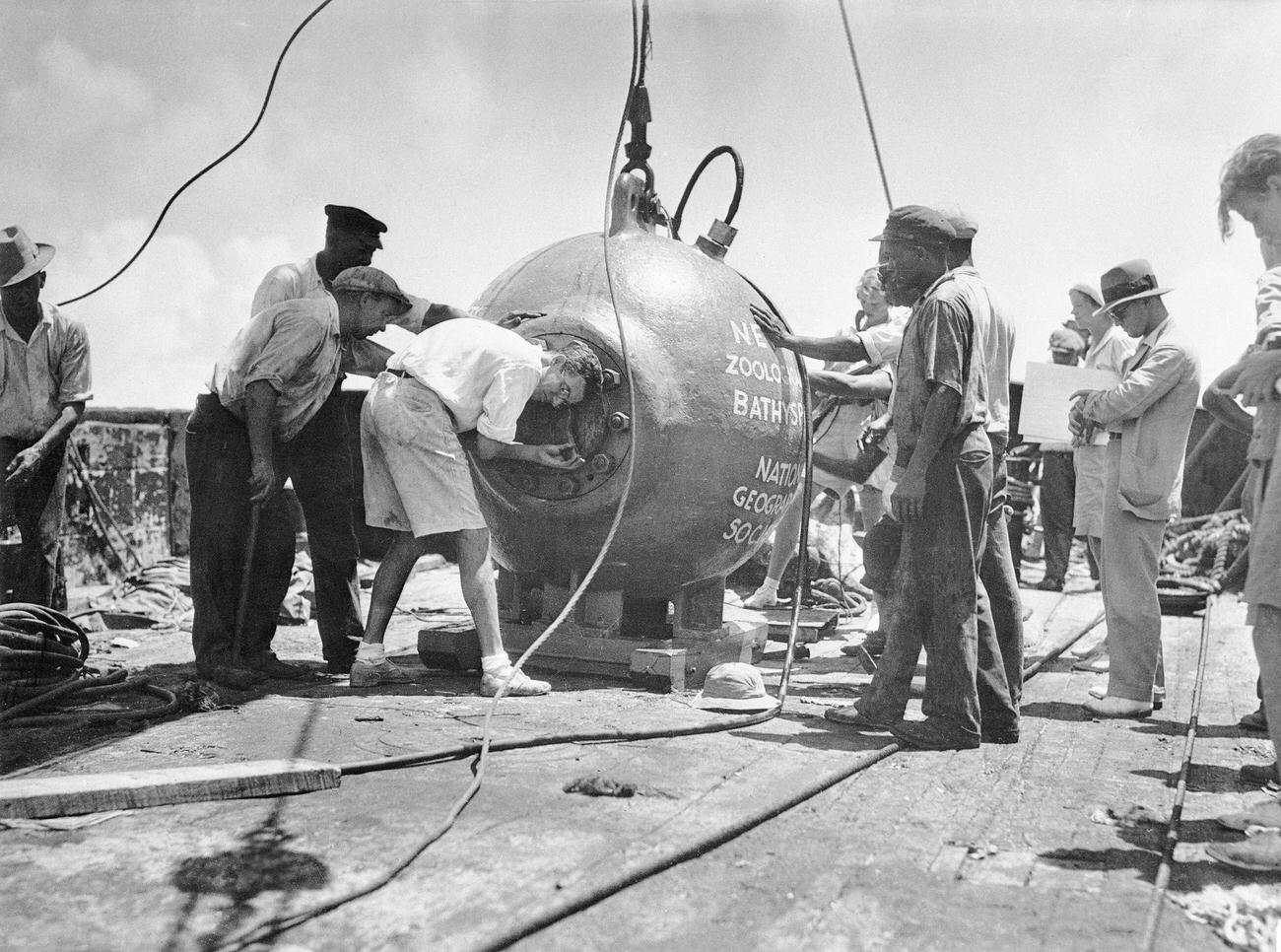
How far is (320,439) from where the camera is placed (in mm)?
5152

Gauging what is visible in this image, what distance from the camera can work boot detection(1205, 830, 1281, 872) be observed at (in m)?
2.57

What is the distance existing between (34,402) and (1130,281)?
16.5 feet

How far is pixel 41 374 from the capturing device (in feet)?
17.7

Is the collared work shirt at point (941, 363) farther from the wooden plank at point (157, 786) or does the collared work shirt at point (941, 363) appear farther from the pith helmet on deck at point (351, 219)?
the pith helmet on deck at point (351, 219)

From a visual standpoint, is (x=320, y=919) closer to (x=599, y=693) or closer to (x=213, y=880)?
(x=213, y=880)

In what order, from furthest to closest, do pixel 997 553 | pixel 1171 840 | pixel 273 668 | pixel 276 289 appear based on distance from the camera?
pixel 276 289, pixel 273 668, pixel 997 553, pixel 1171 840

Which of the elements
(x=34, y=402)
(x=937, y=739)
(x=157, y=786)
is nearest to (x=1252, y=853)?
(x=937, y=739)

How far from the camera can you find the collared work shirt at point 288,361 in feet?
15.2

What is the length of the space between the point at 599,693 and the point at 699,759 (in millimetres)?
1177

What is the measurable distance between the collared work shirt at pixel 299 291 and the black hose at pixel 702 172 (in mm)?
1409

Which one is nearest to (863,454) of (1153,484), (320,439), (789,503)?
(789,503)

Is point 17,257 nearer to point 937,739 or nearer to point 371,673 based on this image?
point 371,673

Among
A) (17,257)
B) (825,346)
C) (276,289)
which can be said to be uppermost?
(17,257)

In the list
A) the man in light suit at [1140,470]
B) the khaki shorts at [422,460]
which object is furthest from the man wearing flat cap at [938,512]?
the khaki shorts at [422,460]
